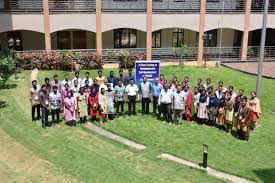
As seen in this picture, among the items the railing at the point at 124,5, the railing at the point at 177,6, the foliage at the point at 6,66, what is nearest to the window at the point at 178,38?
the railing at the point at 177,6

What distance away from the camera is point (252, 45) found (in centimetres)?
3388

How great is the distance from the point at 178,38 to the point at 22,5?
472 inches

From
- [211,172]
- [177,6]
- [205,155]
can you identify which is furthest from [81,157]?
[177,6]

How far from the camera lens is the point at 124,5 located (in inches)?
1149

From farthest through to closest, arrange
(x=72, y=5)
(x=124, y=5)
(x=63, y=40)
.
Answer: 1. (x=63, y=40)
2. (x=124, y=5)
3. (x=72, y=5)

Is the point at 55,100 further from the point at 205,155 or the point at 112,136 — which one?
the point at 205,155

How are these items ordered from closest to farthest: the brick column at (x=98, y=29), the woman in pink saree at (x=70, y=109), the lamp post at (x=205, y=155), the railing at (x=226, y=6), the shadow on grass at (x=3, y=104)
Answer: the lamp post at (x=205, y=155), the woman in pink saree at (x=70, y=109), the shadow on grass at (x=3, y=104), the brick column at (x=98, y=29), the railing at (x=226, y=6)

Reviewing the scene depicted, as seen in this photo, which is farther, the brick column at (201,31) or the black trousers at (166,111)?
the brick column at (201,31)

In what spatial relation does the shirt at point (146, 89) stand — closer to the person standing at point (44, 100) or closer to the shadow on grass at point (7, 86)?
the person standing at point (44, 100)

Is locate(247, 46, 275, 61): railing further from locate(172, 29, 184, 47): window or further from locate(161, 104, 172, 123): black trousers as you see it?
locate(161, 104, 172, 123): black trousers

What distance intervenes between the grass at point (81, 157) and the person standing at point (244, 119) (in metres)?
3.61

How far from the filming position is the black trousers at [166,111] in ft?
54.7

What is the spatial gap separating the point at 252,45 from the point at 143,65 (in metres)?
17.6

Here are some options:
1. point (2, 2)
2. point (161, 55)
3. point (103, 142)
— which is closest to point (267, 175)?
point (103, 142)
